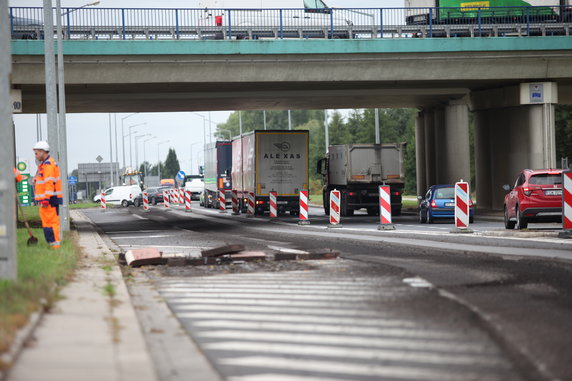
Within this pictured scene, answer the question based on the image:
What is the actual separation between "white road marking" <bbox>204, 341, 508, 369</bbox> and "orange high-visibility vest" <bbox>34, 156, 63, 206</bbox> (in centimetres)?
946

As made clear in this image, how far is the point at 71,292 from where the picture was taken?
10586 millimetres

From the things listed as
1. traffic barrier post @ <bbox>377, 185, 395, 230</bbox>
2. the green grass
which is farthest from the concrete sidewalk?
traffic barrier post @ <bbox>377, 185, 395, 230</bbox>

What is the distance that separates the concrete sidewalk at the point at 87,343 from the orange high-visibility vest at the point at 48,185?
18.5ft

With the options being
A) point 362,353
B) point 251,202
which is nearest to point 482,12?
point 251,202

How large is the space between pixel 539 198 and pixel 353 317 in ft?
56.7

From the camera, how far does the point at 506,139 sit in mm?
40031

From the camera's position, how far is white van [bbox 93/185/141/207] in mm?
80250

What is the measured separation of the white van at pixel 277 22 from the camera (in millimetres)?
35219

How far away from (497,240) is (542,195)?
16.0 feet

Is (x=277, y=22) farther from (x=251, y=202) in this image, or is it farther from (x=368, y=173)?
(x=251, y=202)

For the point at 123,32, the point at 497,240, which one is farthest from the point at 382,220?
the point at 123,32

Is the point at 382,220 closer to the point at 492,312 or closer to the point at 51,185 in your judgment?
the point at 51,185

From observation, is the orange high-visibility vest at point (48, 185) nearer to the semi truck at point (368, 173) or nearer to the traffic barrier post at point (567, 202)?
the traffic barrier post at point (567, 202)

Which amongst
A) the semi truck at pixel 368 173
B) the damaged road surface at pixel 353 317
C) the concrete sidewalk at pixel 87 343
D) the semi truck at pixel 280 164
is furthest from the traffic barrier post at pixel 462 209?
the semi truck at pixel 280 164
